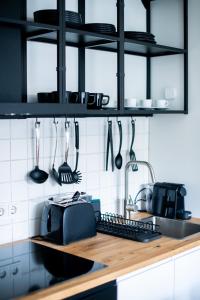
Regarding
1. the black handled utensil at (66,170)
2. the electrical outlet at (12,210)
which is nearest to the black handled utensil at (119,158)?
the black handled utensil at (66,170)

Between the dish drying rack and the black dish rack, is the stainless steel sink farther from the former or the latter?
the dish drying rack

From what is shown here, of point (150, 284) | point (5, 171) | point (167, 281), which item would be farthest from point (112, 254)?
point (5, 171)

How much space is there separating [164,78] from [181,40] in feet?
0.89

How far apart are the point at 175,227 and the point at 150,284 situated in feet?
2.45

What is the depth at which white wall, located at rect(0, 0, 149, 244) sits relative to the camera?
234 cm

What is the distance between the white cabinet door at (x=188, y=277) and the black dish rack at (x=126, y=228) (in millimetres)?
189

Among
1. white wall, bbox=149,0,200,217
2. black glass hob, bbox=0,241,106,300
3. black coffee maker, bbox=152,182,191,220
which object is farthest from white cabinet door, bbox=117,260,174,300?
white wall, bbox=149,0,200,217

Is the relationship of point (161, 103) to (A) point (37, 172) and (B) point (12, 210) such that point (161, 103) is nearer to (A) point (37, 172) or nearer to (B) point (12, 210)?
(A) point (37, 172)

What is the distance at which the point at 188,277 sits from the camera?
2.40 m

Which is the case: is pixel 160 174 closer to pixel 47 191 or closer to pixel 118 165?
pixel 118 165

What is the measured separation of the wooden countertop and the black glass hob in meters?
0.05

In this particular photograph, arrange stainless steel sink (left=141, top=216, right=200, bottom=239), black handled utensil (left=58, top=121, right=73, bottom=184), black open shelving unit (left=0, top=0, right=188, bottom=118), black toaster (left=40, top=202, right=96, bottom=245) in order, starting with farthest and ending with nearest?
stainless steel sink (left=141, top=216, right=200, bottom=239)
black handled utensil (left=58, top=121, right=73, bottom=184)
black toaster (left=40, top=202, right=96, bottom=245)
black open shelving unit (left=0, top=0, right=188, bottom=118)

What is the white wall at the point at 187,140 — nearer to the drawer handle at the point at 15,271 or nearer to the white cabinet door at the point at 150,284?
the white cabinet door at the point at 150,284

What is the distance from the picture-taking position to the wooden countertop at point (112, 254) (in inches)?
68.9
